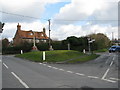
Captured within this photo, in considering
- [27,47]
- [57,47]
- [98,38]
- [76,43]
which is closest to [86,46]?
[76,43]

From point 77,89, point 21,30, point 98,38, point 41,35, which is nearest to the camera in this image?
point 77,89

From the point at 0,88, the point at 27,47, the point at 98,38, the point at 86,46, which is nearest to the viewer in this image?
the point at 0,88

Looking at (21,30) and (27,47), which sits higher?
(21,30)

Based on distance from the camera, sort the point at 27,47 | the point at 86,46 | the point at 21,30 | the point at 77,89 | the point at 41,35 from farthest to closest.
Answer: the point at 41,35
the point at 21,30
the point at 86,46
the point at 27,47
the point at 77,89

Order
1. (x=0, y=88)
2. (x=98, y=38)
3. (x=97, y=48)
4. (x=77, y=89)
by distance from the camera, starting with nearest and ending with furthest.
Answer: (x=77, y=89)
(x=0, y=88)
(x=97, y=48)
(x=98, y=38)

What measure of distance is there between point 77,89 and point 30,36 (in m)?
71.2

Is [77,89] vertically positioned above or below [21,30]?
below

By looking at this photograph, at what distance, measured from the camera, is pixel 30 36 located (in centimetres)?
7675

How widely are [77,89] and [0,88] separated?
10.4 feet

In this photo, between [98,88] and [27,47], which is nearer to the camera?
[98,88]

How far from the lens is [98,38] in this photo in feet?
209

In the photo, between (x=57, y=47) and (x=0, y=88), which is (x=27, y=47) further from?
(x=0, y=88)

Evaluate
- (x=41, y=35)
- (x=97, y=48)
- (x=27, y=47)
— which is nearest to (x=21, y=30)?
(x=41, y=35)

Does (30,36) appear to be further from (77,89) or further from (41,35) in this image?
(77,89)
